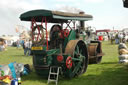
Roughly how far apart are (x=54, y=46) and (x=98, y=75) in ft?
6.96

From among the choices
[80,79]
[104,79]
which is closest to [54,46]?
[80,79]

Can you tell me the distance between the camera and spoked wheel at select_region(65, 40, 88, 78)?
7043 mm

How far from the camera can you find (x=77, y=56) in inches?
301

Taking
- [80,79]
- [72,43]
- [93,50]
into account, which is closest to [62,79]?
[80,79]

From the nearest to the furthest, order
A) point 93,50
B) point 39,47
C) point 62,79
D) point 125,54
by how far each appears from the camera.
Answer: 1. point 39,47
2. point 62,79
3. point 125,54
4. point 93,50

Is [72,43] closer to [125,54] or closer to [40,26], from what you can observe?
[40,26]

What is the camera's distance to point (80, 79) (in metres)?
7.13

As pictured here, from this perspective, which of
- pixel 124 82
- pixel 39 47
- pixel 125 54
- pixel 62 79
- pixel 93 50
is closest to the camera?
pixel 124 82

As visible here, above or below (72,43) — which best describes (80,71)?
below

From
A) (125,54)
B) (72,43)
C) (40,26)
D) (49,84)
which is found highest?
(40,26)

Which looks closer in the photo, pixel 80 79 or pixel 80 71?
pixel 80 79

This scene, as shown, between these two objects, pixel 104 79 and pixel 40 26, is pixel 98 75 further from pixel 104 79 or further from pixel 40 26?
pixel 40 26

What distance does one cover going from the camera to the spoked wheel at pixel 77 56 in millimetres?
7043

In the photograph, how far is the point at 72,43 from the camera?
723cm
